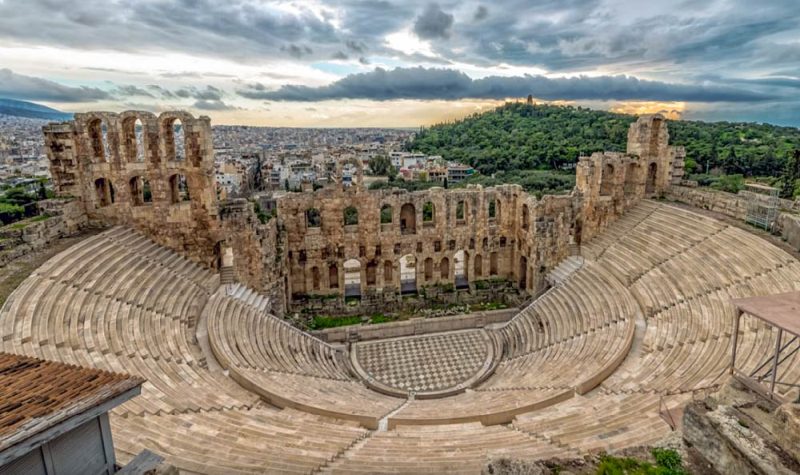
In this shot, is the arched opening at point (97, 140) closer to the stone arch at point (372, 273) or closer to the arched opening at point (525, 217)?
the stone arch at point (372, 273)

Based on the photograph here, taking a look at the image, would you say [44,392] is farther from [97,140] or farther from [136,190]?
[97,140]

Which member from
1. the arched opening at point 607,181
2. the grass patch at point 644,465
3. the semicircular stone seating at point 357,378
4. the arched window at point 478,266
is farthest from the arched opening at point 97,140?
the arched opening at point 607,181

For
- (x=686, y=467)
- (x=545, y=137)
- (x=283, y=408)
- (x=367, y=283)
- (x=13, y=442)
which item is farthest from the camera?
(x=545, y=137)

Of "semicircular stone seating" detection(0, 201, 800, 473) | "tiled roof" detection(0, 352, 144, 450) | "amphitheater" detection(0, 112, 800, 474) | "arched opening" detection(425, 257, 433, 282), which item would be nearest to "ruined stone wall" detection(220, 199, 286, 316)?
"amphitheater" detection(0, 112, 800, 474)

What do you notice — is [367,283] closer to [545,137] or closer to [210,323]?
[210,323]

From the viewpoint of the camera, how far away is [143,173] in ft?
72.2

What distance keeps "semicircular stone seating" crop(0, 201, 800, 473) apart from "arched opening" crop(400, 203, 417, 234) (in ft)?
26.3

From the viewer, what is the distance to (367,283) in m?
26.7

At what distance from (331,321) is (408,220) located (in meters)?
8.01

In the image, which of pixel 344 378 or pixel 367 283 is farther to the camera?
pixel 367 283

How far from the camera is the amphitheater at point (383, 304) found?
1117 cm

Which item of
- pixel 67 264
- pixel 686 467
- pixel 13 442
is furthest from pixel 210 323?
pixel 686 467

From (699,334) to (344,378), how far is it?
1341cm

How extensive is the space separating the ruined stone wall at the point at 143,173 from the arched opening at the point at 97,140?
0.04 meters
